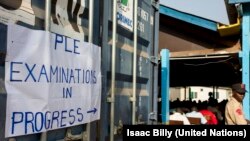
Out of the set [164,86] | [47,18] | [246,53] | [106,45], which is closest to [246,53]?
[246,53]

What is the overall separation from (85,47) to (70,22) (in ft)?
0.66

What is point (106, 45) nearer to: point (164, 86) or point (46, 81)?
point (46, 81)

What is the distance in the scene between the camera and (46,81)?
7.02ft

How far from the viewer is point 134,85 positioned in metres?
3.56

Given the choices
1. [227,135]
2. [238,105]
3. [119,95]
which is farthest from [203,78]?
[119,95]

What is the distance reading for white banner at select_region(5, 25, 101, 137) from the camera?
1.91 meters

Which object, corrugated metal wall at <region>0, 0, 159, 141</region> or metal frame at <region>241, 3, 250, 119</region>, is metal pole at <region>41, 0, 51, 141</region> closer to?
corrugated metal wall at <region>0, 0, 159, 141</region>

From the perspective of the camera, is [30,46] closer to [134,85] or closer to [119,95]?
[119,95]

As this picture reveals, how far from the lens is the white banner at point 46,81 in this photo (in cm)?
191

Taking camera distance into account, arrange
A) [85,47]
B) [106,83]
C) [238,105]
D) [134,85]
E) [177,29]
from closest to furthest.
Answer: [85,47] < [106,83] < [134,85] < [238,105] < [177,29]
